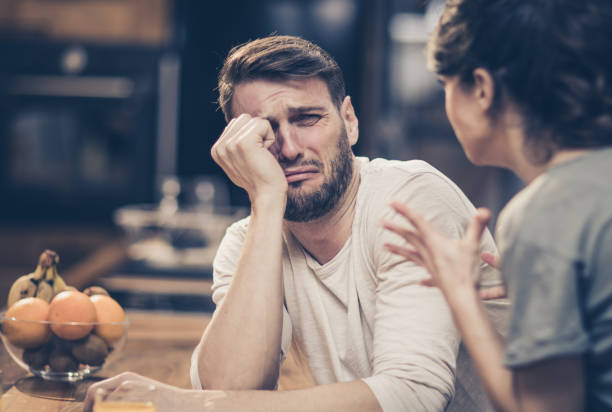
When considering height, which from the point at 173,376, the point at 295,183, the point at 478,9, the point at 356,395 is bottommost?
the point at 173,376

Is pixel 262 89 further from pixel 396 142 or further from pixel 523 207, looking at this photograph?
pixel 396 142

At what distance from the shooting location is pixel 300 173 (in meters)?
1.28

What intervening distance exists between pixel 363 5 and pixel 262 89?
9.43 feet

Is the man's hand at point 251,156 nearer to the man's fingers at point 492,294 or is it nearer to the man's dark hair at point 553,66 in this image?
the man's fingers at point 492,294

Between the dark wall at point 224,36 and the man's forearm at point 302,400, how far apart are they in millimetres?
2977

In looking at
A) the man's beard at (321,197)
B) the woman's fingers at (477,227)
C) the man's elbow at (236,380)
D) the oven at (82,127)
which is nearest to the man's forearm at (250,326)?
the man's elbow at (236,380)

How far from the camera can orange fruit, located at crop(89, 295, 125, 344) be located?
47.3 inches

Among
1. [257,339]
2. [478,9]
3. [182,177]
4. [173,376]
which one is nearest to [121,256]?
[182,177]

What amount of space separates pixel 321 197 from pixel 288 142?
12 centimetres

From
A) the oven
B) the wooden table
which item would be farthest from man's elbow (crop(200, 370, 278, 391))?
the oven

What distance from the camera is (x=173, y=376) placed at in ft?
4.27

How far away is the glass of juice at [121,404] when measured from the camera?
0.81m

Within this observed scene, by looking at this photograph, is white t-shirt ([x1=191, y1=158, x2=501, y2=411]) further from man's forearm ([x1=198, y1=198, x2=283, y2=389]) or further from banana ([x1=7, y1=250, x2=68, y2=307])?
banana ([x1=7, y1=250, x2=68, y2=307])

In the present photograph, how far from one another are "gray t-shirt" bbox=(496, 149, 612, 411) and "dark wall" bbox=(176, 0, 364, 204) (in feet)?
10.8
